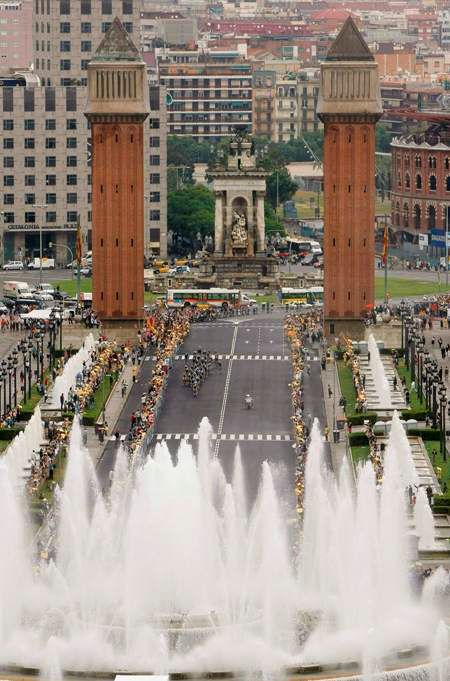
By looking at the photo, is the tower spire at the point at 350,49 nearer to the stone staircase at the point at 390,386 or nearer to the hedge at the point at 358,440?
the stone staircase at the point at 390,386

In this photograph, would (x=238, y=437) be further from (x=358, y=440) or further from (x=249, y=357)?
(x=249, y=357)

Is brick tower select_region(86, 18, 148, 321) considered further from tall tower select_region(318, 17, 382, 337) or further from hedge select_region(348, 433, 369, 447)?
hedge select_region(348, 433, 369, 447)

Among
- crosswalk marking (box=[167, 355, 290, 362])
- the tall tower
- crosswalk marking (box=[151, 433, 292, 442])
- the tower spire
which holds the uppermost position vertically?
the tower spire

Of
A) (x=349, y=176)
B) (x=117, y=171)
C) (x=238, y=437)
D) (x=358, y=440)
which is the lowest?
(x=238, y=437)

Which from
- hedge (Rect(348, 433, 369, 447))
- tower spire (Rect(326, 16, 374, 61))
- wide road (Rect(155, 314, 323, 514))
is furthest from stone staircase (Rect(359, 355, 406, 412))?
tower spire (Rect(326, 16, 374, 61))

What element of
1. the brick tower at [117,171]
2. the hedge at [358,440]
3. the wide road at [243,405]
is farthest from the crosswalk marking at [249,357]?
the hedge at [358,440]

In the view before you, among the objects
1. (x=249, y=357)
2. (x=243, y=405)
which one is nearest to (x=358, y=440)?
(x=243, y=405)

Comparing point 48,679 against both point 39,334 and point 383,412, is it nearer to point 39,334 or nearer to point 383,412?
point 383,412
